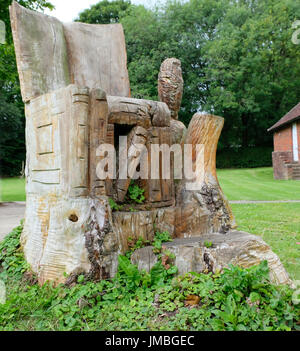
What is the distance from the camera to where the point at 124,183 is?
3.46 m

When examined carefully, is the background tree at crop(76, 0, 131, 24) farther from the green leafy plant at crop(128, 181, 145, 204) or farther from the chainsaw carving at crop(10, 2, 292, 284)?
the green leafy plant at crop(128, 181, 145, 204)

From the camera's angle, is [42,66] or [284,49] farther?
[284,49]

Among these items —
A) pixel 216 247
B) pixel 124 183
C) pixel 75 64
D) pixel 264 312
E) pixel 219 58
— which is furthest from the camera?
pixel 219 58

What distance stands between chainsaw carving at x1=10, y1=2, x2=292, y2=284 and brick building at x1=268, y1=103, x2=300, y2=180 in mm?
13863

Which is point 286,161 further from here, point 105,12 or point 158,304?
point 105,12

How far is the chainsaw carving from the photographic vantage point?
2959mm

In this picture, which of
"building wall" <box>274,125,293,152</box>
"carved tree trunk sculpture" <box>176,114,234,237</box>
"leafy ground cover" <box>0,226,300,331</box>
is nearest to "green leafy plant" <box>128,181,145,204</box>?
"carved tree trunk sculpture" <box>176,114,234,237</box>

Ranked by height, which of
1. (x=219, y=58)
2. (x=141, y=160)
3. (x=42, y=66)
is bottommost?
(x=141, y=160)

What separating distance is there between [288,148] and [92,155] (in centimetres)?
1805

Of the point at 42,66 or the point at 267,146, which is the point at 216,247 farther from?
the point at 267,146

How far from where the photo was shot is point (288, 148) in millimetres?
18953

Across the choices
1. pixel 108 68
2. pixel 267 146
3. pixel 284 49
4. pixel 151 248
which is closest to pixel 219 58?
pixel 284 49

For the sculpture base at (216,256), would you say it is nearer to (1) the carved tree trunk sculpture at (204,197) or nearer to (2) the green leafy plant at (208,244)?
(2) the green leafy plant at (208,244)

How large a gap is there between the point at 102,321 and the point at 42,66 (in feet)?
9.01
